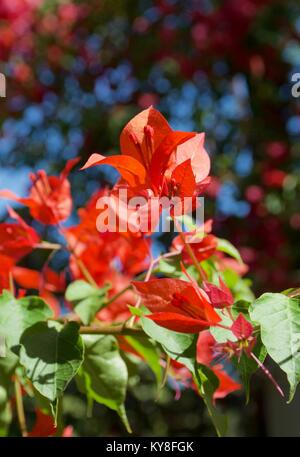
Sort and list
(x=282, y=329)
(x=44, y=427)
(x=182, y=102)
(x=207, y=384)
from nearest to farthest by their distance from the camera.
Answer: (x=282, y=329) < (x=207, y=384) < (x=44, y=427) < (x=182, y=102)

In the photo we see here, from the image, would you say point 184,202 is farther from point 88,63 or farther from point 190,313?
point 88,63

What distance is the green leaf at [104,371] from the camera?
1.94 feet

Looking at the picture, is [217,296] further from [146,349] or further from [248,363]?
[146,349]

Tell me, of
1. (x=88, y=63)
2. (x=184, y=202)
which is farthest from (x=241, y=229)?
(x=184, y=202)

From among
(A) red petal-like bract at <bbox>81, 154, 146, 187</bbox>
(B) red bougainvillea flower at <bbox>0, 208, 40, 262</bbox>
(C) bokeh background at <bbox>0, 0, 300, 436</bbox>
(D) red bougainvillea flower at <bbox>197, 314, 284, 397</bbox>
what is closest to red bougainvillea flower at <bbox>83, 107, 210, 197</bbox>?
(A) red petal-like bract at <bbox>81, 154, 146, 187</bbox>

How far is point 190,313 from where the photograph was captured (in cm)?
46

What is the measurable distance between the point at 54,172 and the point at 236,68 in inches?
33.1

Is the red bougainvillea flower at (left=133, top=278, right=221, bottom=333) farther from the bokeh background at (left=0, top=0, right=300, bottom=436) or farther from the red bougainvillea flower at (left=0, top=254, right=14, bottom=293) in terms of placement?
the bokeh background at (left=0, top=0, right=300, bottom=436)

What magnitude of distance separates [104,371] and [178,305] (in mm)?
172

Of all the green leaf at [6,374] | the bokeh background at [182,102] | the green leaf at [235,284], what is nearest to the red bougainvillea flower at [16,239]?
the green leaf at [6,374]

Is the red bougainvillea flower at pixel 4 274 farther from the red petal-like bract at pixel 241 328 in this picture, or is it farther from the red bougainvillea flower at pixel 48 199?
the red petal-like bract at pixel 241 328

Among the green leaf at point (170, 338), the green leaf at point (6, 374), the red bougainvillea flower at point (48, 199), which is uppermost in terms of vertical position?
the red bougainvillea flower at point (48, 199)

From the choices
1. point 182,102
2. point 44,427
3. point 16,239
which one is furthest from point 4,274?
point 182,102

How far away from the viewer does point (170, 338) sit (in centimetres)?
49
